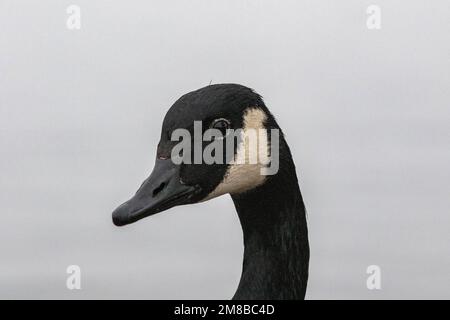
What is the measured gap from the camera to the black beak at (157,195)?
310 cm

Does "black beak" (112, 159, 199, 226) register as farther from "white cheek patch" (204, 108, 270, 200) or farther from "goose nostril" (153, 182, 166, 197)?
"white cheek patch" (204, 108, 270, 200)

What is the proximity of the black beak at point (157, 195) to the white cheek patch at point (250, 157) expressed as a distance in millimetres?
176

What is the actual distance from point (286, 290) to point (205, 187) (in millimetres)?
674

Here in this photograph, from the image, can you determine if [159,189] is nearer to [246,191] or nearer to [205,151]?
[205,151]

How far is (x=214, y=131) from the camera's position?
10.9 feet

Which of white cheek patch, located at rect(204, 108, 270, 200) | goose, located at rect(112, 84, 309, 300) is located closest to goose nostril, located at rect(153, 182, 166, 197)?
goose, located at rect(112, 84, 309, 300)

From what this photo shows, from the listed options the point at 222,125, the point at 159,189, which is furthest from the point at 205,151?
the point at 159,189

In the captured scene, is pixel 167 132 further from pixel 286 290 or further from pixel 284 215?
pixel 286 290

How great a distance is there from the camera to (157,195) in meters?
3.20

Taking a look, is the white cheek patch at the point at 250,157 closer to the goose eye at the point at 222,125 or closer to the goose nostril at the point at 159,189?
the goose eye at the point at 222,125

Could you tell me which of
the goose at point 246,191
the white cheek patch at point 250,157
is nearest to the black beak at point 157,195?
the goose at point 246,191
